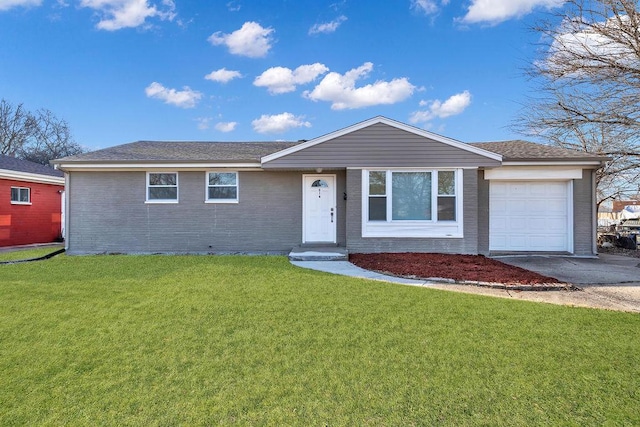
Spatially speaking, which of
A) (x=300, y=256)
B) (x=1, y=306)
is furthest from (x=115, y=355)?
(x=300, y=256)

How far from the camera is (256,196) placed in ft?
35.5

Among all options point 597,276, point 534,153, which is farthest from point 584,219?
point 597,276

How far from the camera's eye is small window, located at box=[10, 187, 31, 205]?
1400 cm

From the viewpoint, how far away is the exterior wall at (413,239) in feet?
32.7

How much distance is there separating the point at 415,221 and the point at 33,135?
41125 millimetres

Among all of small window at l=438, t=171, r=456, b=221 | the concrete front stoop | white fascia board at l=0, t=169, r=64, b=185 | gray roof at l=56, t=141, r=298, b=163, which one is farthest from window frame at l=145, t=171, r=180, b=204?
small window at l=438, t=171, r=456, b=221

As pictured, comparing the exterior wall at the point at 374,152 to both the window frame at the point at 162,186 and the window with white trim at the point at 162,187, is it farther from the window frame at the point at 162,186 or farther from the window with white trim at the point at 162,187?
the window with white trim at the point at 162,187

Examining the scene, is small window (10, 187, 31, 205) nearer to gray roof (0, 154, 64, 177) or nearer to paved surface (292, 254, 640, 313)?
gray roof (0, 154, 64, 177)

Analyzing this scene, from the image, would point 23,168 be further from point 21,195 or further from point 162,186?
point 162,186

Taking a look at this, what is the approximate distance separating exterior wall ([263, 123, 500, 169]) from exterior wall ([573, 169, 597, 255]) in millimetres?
4221

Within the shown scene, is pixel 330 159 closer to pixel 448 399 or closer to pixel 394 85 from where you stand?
pixel 448 399

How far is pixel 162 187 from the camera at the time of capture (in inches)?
428

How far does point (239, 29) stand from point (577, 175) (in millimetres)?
13395

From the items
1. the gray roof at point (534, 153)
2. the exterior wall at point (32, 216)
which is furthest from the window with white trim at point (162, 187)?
the gray roof at point (534, 153)
